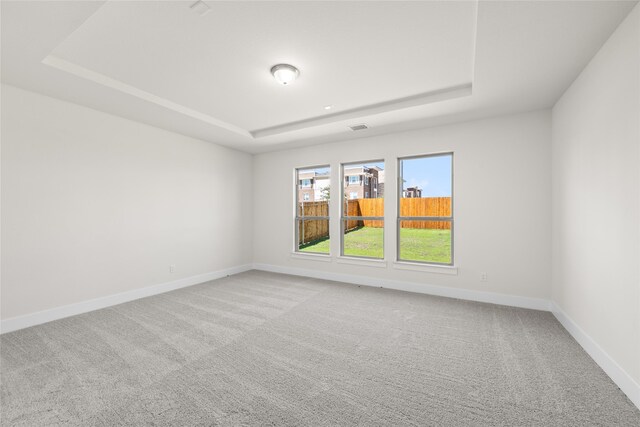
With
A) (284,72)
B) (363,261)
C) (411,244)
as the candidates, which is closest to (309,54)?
(284,72)

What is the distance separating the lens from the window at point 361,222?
192 inches

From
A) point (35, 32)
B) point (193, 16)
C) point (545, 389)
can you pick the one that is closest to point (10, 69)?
point (35, 32)

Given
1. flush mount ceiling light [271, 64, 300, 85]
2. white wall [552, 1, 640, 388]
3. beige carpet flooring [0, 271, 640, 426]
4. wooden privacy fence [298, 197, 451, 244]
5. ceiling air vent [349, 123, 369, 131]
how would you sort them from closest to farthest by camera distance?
beige carpet flooring [0, 271, 640, 426] → white wall [552, 1, 640, 388] → flush mount ceiling light [271, 64, 300, 85] → ceiling air vent [349, 123, 369, 131] → wooden privacy fence [298, 197, 451, 244]

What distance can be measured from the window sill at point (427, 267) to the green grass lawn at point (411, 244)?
0.52ft

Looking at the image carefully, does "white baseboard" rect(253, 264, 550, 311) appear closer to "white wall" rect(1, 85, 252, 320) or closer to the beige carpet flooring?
Answer: the beige carpet flooring

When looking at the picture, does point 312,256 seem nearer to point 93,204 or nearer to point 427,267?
point 427,267

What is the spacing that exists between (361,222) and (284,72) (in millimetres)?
3134

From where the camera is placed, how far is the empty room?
1846 millimetres

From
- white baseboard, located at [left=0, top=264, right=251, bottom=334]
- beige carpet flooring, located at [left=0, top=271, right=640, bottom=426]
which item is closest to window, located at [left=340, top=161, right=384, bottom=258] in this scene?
beige carpet flooring, located at [left=0, top=271, right=640, bottom=426]

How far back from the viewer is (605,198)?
7.11ft

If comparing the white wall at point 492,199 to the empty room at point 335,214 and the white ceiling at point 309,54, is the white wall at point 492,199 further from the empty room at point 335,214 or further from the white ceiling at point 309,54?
the white ceiling at point 309,54

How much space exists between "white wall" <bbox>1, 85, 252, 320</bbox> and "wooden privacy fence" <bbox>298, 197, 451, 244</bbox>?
1.86 meters

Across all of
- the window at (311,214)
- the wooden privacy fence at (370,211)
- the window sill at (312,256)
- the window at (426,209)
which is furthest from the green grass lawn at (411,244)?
the window at (311,214)

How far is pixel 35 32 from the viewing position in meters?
2.04
